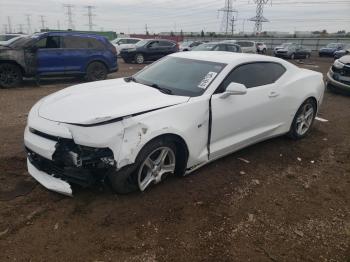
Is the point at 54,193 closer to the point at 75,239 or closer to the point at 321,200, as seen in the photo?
the point at 75,239

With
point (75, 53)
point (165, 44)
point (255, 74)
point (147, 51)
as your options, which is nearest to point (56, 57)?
point (75, 53)

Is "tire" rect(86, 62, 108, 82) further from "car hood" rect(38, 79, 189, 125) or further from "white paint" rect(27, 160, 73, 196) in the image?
"white paint" rect(27, 160, 73, 196)

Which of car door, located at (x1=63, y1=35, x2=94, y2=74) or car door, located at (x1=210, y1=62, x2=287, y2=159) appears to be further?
car door, located at (x1=63, y1=35, x2=94, y2=74)

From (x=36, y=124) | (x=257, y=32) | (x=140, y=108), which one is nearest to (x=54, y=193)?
(x=36, y=124)

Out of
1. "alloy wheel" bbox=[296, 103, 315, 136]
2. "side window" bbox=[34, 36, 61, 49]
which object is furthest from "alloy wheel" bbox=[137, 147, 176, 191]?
"side window" bbox=[34, 36, 61, 49]

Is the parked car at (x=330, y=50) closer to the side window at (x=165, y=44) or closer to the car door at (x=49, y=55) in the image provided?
the side window at (x=165, y=44)

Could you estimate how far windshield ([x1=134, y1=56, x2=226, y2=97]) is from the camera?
4.12 metres

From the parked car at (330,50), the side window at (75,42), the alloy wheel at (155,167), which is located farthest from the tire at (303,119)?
the parked car at (330,50)

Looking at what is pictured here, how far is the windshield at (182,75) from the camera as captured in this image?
13.5 feet

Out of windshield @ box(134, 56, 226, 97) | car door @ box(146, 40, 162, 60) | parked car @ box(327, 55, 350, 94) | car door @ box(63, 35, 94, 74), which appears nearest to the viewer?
windshield @ box(134, 56, 226, 97)

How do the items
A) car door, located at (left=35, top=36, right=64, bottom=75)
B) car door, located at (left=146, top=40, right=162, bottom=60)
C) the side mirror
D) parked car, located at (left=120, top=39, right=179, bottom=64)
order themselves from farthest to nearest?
car door, located at (left=146, top=40, right=162, bottom=60)
parked car, located at (left=120, top=39, right=179, bottom=64)
car door, located at (left=35, top=36, right=64, bottom=75)
the side mirror

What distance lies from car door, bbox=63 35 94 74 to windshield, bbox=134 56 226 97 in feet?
22.5

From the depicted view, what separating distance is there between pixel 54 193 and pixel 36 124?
0.77m

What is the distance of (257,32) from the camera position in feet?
219
